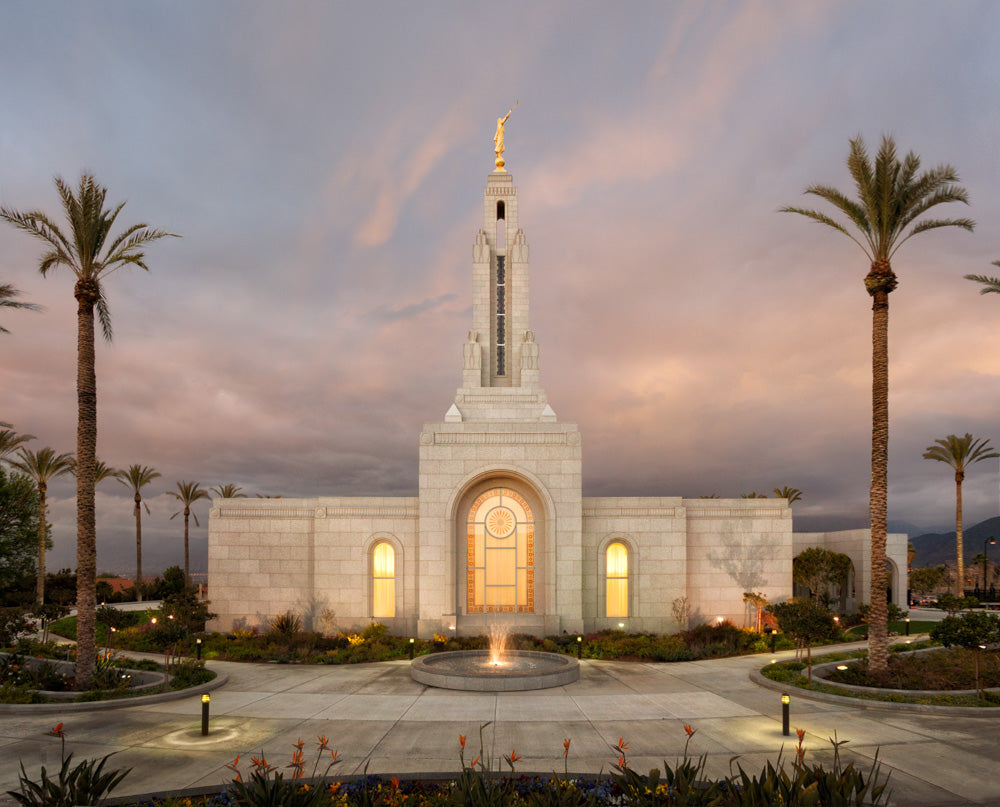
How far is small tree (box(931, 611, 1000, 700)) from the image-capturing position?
56.0 feet

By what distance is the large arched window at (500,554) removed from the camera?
29.5 metres

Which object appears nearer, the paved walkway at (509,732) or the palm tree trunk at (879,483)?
the paved walkway at (509,732)

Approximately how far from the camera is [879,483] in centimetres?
1984

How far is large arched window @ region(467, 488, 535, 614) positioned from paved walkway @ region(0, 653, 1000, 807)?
31.1 ft

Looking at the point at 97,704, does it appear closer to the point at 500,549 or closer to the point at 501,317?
the point at 500,549

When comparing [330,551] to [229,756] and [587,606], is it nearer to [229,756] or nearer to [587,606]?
[587,606]

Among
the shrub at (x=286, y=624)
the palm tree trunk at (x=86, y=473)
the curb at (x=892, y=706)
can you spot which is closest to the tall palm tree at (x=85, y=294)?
the palm tree trunk at (x=86, y=473)

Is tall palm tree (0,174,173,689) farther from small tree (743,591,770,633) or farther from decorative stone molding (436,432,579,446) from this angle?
small tree (743,591,770,633)

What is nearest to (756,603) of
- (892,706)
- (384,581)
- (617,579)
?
(617,579)

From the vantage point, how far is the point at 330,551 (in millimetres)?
30078

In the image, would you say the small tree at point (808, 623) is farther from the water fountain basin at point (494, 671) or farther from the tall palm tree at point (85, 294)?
the tall palm tree at point (85, 294)

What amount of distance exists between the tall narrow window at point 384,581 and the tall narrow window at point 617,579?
9.81 metres

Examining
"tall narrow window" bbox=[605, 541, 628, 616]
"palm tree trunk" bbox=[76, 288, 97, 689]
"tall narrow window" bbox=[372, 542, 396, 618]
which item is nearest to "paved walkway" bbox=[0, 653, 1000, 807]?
"palm tree trunk" bbox=[76, 288, 97, 689]

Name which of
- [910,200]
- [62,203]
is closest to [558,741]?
[910,200]
